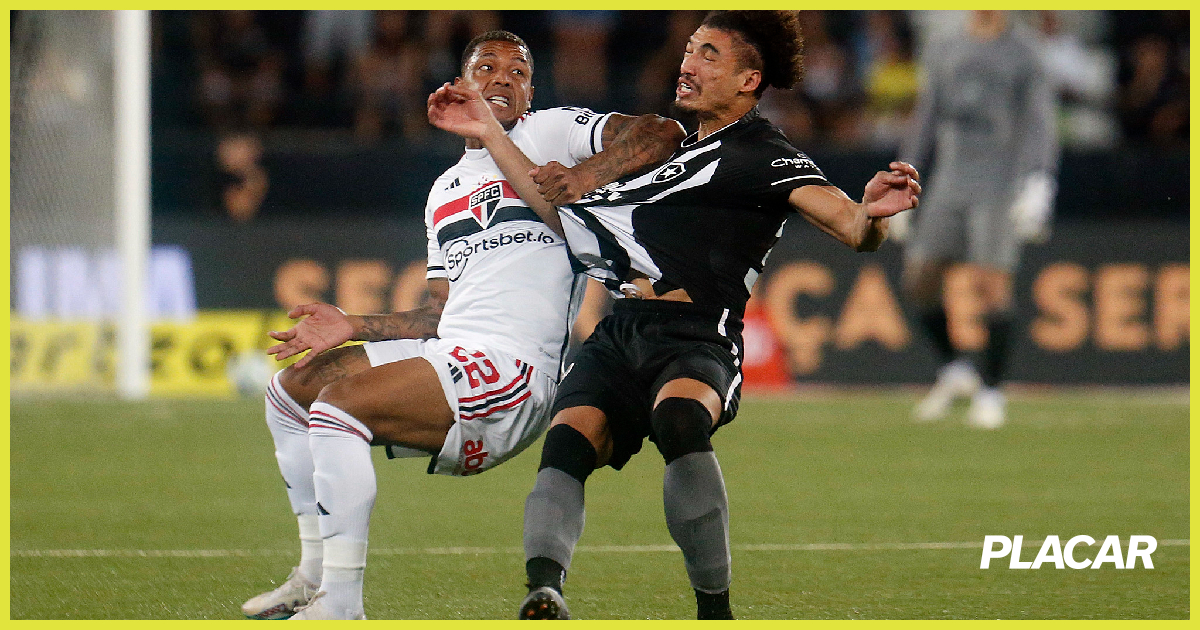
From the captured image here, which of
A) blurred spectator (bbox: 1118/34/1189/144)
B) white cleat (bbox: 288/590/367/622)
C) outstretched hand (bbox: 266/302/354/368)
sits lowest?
white cleat (bbox: 288/590/367/622)

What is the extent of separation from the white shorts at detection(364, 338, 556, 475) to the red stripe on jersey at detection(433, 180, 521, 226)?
36cm

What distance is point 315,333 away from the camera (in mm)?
4371

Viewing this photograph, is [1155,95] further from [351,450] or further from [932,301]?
[351,450]

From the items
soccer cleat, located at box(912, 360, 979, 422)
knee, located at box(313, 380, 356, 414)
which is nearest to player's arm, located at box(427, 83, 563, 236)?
knee, located at box(313, 380, 356, 414)

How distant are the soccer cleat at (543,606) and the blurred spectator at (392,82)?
1071 centimetres

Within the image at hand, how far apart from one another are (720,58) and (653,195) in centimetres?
39

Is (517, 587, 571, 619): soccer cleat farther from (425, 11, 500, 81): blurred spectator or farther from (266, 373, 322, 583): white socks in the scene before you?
(425, 11, 500, 81): blurred spectator

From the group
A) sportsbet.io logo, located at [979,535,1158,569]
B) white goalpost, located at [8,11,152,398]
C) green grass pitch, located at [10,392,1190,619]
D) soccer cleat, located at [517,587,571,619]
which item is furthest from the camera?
white goalpost, located at [8,11,152,398]

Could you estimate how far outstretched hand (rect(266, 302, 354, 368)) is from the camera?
14.3 ft

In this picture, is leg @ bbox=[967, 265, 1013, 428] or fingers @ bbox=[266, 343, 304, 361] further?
leg @ bbox=[967, 265, 1013, 428]

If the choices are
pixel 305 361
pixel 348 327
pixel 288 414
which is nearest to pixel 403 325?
pixel 348 327

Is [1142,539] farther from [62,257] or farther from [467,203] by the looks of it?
[62,257]

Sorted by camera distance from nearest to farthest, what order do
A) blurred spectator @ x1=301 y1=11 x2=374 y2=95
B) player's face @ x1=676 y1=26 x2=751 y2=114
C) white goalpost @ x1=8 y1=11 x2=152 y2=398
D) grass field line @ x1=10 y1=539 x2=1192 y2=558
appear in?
player's face @ x1=676 y1=26 x2=751 y2=114 → grass field line @ x1=10 y1=539 x2=1192 y2=558 → white goalpost @ x1=8 y1=11 x2=152 y2=398 → blurred spectator @ x1=301 y1=11 x2=374 y2=95

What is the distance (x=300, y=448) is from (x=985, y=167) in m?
6.46
